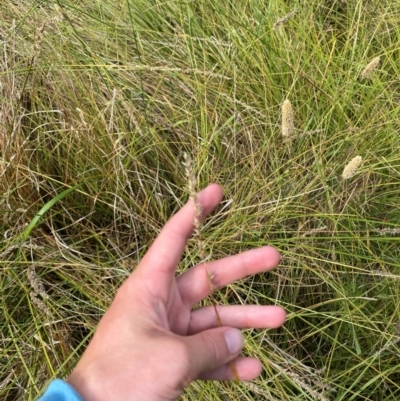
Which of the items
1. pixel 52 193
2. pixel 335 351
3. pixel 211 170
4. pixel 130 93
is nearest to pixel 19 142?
pixel 52 193

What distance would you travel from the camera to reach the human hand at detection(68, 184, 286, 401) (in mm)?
754

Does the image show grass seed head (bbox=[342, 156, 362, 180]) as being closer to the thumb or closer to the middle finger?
the middle finger

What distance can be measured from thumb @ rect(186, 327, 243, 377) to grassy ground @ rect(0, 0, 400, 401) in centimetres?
23

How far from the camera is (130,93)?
1.57m

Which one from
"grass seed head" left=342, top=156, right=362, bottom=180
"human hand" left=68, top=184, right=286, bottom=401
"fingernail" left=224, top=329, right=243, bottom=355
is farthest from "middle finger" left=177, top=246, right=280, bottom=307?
"grass seed head" left=342, top=156, right=362, bottom=180

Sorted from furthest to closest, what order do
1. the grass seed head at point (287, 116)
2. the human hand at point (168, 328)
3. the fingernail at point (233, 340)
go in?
the grass seed head at point (287, 116), the fingernail at point (233, 340), the human hand at point (168, 328)

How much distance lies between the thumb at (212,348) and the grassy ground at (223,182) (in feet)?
0.74

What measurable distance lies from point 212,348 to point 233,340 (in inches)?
2.9

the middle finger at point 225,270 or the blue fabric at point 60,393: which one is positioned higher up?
the blue fabric at point 60,393

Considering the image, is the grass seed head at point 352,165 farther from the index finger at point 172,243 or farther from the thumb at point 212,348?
the thumb at point 212,348

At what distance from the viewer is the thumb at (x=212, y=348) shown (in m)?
0.78

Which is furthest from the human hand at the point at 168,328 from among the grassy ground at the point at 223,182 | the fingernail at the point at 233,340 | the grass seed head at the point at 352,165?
the grass seed head at the point at 352,165

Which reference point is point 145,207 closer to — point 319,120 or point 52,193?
point 52,193

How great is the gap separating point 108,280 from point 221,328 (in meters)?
0.49
